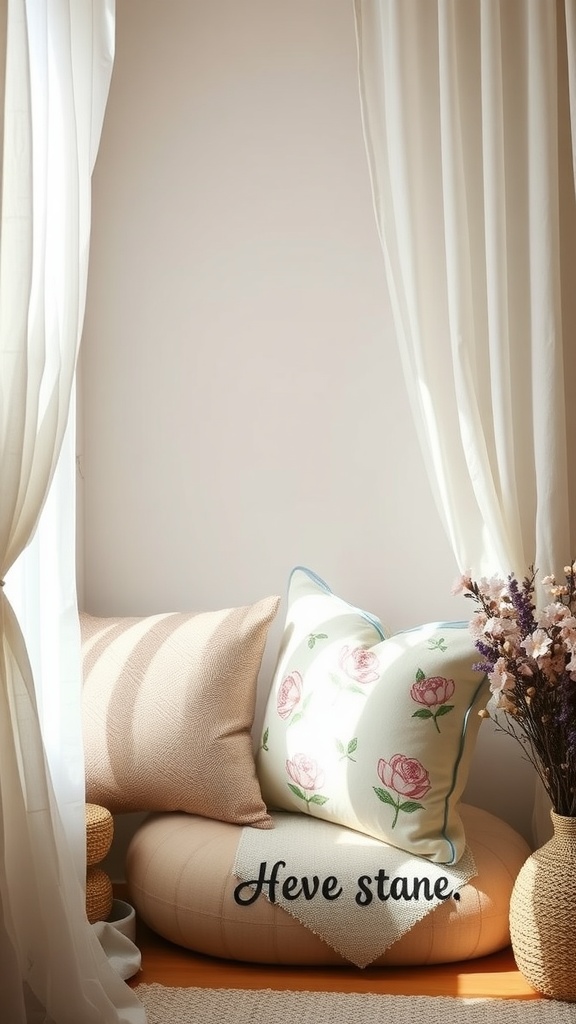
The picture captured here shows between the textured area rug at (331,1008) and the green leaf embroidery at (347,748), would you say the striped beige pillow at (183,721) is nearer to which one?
the green leaf embroidery at (347,748)

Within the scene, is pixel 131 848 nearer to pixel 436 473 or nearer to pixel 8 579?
pixel 8 579

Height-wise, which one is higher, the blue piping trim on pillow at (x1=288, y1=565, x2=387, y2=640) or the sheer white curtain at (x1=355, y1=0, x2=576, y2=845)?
the sheer white curtain at (x1=355, y1=0, x2=576, y2=845)

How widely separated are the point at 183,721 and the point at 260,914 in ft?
1.54

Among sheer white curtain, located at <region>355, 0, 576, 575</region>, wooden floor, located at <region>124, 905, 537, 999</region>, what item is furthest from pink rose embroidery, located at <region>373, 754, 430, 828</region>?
sheer white curtain, located at <region>355, 0, 576, 575</region>

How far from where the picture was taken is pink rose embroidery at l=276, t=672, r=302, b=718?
230 centimetres

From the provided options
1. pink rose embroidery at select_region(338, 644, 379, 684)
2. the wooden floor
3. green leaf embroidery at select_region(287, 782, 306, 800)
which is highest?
pink rose embroidery at select_region(338, 644, 379, 684)

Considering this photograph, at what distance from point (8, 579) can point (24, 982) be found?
2.28 ft

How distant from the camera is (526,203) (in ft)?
7.48

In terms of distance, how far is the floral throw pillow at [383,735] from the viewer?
2053mm

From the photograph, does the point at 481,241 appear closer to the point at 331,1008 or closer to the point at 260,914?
the point at 260,914

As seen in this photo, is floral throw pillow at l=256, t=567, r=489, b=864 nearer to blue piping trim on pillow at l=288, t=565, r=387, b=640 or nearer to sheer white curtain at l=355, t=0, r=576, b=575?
blue piping trim on pillow at l=288, t=565, r=387, b=640

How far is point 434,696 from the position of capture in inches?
81.6

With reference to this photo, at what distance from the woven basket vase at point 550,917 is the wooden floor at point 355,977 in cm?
7

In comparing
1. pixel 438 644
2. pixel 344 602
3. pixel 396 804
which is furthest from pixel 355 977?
pixel 344 602
